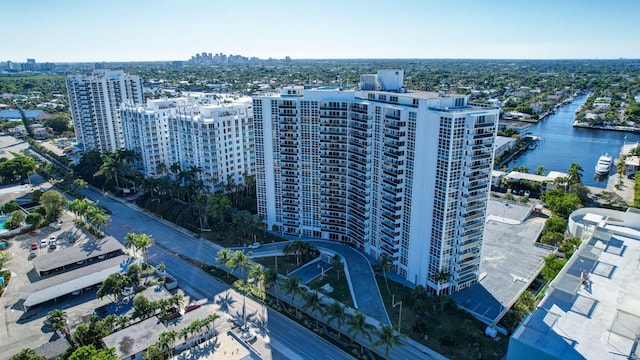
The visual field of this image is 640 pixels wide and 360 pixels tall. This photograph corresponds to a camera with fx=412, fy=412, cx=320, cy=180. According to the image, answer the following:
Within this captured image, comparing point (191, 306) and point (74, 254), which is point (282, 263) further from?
point (74, 254)

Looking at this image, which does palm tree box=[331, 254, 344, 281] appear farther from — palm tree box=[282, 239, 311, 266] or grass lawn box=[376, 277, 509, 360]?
grass lawn box=[376, 277, 509, 360]

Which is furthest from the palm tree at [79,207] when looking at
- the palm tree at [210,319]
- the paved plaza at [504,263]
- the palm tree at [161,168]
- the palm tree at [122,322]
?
the paved plaza at [504,263]

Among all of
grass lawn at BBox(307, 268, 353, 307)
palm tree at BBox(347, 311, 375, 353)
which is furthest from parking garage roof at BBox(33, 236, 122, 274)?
palm tree at BBox(347, 311, 375, 353)

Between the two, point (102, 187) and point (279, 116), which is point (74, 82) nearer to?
point (102, 187)

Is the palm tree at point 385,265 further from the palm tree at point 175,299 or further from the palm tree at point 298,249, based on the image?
the palm tree at point 175,299

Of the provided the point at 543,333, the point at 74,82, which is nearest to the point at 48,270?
the point at 543,333
